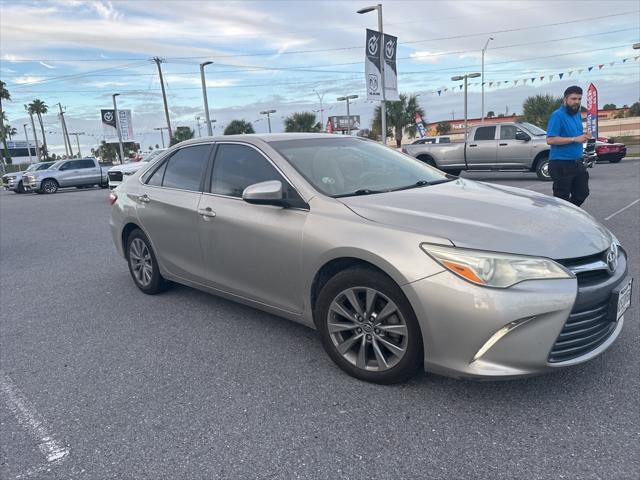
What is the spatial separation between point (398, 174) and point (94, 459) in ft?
9.13

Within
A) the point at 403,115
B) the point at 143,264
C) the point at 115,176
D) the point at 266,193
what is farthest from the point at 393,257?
the point at 403,115

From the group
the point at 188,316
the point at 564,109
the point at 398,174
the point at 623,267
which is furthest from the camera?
the point at 564,109

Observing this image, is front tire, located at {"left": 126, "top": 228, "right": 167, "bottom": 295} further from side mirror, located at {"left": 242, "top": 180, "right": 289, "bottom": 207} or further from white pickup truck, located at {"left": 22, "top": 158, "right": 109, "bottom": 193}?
white pickup truck, located at {"left": 22, "top": 158, "right": 109, "bottom": 193}

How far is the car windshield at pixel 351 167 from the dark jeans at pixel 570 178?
2.69 m

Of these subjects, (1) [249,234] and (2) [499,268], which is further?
(1) [249,234]

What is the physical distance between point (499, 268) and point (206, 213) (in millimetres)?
2352

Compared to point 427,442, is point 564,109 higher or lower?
higher

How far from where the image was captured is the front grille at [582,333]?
256cm

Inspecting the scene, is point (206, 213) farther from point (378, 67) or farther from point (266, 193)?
point (378, 67)

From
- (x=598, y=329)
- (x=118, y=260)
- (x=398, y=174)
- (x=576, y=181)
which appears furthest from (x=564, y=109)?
(x=118, y=260)

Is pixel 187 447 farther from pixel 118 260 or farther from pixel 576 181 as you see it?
pixel 576 181

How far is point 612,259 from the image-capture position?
2902 millimetres

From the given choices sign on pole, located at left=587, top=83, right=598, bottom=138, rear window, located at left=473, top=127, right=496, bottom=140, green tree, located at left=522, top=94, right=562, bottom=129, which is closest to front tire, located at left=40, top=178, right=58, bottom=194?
rear window, located at left=473, top=127, right=496, bottom=140

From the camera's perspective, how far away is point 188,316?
444 cm
